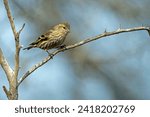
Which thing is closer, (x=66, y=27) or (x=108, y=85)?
(x=66, y=27)

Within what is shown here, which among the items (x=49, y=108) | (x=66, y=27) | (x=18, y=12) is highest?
(x=18, y=12)

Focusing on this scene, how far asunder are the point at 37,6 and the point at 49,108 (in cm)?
759

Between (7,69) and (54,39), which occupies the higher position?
(54,39)

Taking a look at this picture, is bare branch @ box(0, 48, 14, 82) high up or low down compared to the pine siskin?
down

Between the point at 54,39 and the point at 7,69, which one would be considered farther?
the point at 54,39

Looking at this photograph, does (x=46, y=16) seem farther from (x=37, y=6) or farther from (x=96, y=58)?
(x=96, y=58)

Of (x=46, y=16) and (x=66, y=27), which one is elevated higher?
(x=46, y=16)

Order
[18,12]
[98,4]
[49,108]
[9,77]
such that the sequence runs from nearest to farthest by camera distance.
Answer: [9,77] < [49,108] < [18,12] < [98,4]

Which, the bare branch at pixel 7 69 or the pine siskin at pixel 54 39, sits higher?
the pine siskin at pixel 54 39

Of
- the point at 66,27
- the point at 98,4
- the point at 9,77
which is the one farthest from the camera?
the point at 98,4

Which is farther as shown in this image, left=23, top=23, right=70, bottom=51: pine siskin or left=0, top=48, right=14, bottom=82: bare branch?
left=23, top=23, right=70, bottom=51: pine siskin

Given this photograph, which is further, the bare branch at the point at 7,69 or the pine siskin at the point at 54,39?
the pine siskin at the point at 54,39

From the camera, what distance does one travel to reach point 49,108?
17.8ft

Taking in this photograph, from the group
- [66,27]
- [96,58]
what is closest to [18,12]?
[96,58]
